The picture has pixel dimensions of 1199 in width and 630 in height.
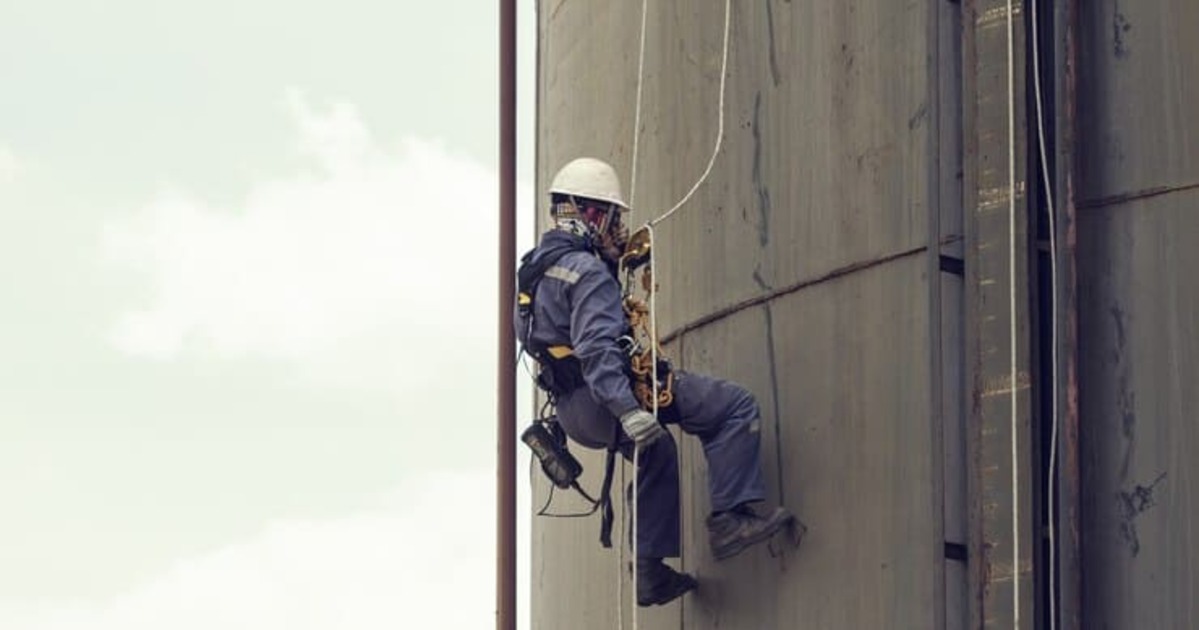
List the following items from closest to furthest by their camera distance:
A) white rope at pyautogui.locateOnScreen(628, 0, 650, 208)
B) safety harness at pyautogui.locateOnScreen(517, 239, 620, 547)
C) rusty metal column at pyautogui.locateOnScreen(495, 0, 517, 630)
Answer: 1. safety harness at pyautogui.locateOnScreen(517, 239, 620, 547)
2. white rope at pyautogui.locateOnScreen(628, 0, 650, 208)
3. rusty metal column at pyautogui.locateOnScreen(495, 0, 517, 630)

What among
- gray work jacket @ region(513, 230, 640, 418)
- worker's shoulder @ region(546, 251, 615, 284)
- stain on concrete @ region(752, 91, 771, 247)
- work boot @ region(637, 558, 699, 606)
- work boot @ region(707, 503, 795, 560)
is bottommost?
work boot @ region(637, 558, 699, 606)

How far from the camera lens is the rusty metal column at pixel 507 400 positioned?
11523mm

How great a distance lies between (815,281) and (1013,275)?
805mm

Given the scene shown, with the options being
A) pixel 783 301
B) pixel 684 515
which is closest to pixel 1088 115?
pixel 783 301

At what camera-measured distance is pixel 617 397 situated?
891cm

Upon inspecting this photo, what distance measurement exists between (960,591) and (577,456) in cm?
322

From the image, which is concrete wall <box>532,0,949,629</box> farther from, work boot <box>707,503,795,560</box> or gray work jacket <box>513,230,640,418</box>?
gray work jacket <box>513,230,640,418</box>

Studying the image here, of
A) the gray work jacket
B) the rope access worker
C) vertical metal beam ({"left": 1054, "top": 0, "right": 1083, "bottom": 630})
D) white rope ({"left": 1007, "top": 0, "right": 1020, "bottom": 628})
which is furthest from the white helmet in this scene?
vertical metal beam ({"left": 1054, "top": 0, "right": 1083, "bottom": 630})

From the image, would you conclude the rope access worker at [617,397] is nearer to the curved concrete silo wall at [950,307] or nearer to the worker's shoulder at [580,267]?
the worker's shoulder at [580,267]

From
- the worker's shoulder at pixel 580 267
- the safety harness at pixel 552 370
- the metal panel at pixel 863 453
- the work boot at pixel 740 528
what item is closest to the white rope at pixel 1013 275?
the metal panel at pixel 863 453

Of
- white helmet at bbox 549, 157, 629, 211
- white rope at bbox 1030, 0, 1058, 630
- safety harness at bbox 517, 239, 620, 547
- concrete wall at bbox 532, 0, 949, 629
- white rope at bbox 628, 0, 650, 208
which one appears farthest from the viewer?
white rope at bbox 628, 0, 650, 208

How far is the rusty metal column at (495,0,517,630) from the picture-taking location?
37.8 feet

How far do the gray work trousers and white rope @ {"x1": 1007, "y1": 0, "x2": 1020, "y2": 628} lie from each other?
3.55ft

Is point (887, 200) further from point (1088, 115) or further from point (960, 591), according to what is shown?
point (960, 591)
